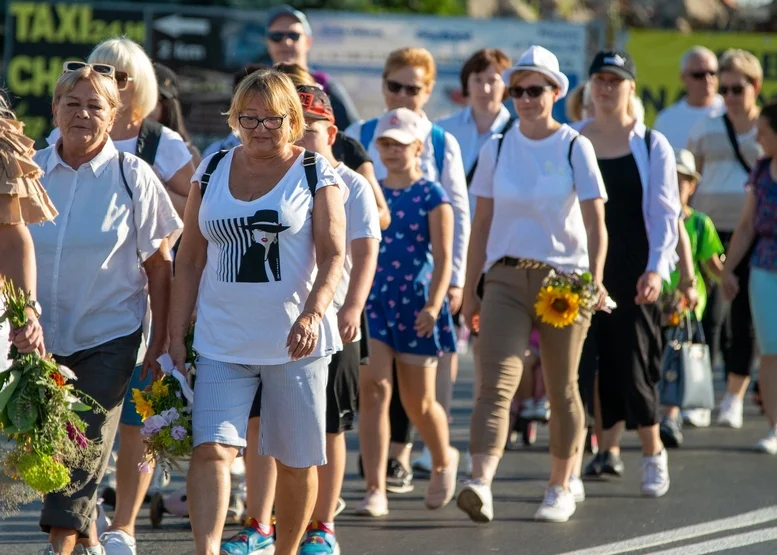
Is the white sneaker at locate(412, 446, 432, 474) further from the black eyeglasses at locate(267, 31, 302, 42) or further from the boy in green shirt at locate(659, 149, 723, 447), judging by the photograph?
the black eyeglasses at locate(267, 31, 302, 42)

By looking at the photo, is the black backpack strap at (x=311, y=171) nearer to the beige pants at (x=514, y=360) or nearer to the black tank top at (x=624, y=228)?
the beige pants at (x=514, y=360)

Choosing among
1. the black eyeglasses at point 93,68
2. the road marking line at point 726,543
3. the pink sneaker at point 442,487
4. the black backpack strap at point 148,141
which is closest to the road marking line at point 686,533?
the road marking line at point 726,543

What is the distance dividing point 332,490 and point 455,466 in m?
1.29

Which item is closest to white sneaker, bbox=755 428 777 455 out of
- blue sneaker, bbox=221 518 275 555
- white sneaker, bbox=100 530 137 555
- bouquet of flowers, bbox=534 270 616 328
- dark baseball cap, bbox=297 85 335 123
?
bouquet of flowers, bbox=534 270 616 328

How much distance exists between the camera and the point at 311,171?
5539 millimetres

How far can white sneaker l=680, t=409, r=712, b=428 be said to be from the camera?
10.4 m

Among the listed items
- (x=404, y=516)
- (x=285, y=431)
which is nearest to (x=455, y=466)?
(x=404, y=516)

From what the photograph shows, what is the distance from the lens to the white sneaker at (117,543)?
19.8 feet

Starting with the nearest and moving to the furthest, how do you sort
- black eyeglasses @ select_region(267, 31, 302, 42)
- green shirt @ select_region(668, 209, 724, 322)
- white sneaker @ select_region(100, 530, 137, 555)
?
white sneaker @ select_region(100, 530, 137, 555)
black eyeglasses @ select_region(267, 31, 302, 42)
green shirt @ select_region(668, 209, 724, 322)

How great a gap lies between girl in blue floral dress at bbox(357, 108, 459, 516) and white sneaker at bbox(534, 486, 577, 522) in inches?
18.9

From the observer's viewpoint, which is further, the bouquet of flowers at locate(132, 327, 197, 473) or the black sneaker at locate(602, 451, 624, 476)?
the black sneaker at locate(602, 451, 624, 476)

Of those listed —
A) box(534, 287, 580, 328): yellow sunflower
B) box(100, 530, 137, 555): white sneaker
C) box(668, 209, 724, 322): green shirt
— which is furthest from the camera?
box(668, 209, 724, 322): green shirt

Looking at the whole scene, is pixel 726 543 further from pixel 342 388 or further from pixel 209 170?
pixel 209 170

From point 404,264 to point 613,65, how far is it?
5.29ft
